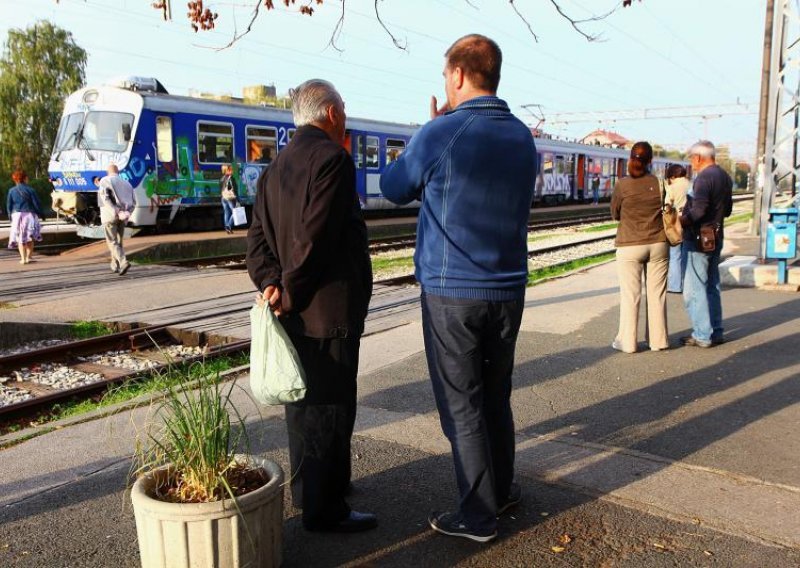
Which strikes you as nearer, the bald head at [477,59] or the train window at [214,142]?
the bald head at [477,59]

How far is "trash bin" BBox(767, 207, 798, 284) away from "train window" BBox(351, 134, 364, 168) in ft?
50.6

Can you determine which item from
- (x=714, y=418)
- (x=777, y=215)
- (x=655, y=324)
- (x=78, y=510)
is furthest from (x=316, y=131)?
(x=777, y=215)

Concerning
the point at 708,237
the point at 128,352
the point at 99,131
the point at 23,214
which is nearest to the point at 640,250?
the point at 708,237

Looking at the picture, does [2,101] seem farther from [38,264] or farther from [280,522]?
[280,522]

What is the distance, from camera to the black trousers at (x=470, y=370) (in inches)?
125

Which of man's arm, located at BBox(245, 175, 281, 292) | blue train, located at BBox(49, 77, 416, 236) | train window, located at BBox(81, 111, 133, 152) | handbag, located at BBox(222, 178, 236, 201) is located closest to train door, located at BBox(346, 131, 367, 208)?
blue train, located at BBox(49, 77, 416, 236)

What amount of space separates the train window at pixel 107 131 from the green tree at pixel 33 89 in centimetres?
2975

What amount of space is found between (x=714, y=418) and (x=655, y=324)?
1908mm

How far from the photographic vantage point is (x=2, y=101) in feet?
147

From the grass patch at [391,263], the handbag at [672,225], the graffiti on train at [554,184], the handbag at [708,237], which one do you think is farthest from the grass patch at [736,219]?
the handbag at [672,225]

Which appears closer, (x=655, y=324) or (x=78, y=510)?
(x=78, y=510)

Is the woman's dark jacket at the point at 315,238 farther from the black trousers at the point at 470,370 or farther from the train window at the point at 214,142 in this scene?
the train window at the point at 214,142

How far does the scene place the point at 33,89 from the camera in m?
45.8

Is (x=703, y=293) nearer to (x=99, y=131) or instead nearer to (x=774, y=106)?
(x=774, y=106)
